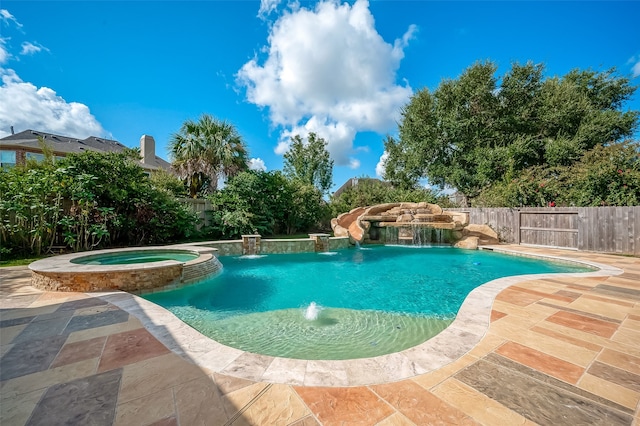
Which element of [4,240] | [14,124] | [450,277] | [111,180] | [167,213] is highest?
[14,124]

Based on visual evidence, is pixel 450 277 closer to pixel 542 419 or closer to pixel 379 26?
pixel 542 419

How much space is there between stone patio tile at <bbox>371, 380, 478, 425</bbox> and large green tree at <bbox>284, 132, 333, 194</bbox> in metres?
20.9

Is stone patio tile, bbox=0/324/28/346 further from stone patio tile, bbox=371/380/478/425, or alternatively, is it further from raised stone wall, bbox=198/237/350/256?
raised stone wall, bbox=198/237/350/256

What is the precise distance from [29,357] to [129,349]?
33.4 inches

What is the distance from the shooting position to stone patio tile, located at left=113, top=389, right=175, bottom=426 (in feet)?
5.05

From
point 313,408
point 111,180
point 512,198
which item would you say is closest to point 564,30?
point 512,198

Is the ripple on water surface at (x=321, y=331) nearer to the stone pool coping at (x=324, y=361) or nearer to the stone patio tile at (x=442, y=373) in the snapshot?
the stone pool coping at (x=324, y=361)

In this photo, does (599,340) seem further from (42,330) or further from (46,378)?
(42,330)

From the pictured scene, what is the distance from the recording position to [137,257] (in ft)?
23.0

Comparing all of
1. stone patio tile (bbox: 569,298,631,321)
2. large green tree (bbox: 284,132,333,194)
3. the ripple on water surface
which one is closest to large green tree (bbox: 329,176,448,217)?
large green tree (bbox: 284,132,333,194)

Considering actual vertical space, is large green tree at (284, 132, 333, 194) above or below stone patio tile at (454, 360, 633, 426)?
above

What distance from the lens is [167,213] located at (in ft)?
34.2

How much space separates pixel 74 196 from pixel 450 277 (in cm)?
1181

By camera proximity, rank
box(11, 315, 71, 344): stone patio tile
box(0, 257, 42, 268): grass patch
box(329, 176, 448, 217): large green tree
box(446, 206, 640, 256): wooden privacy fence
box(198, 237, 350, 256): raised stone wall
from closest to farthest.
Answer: box(11, 315, 71, 344): stone patio tile
box(0, 257, 42, 268): grass patch
box(446, 206, 640, 256): wooden privacy fence
box(198, 237, 350, 256): raised stone wall
box(329, 176, 448, 217): large green tree
